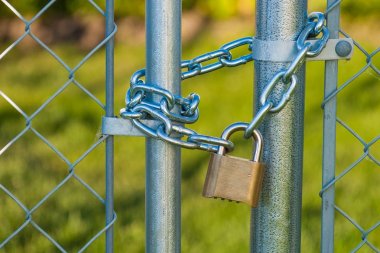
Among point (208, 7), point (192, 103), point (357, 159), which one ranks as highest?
point (208, 7)

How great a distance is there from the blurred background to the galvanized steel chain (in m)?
0.49

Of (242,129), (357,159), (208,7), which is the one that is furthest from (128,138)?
(242,129)

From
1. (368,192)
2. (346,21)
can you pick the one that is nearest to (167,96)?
(368,192)

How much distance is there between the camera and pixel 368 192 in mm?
2719

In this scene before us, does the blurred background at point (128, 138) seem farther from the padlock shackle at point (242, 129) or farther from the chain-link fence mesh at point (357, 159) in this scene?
the padlock shackle at point (242, 129)

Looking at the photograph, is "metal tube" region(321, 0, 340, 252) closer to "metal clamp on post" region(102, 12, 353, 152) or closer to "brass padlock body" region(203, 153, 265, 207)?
"metal clamp on post" region(102, 12, 353, 152)

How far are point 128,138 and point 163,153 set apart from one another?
6.62 feet

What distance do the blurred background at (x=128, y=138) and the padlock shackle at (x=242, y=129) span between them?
1.91 feet

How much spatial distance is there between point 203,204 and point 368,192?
57cm

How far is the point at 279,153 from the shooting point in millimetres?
1184

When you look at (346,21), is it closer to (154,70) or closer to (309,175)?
(309,175)

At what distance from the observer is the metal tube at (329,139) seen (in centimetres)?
123

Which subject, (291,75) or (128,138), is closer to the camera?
(291,75)

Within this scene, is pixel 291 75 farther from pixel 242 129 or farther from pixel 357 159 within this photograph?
pixel 357 159
